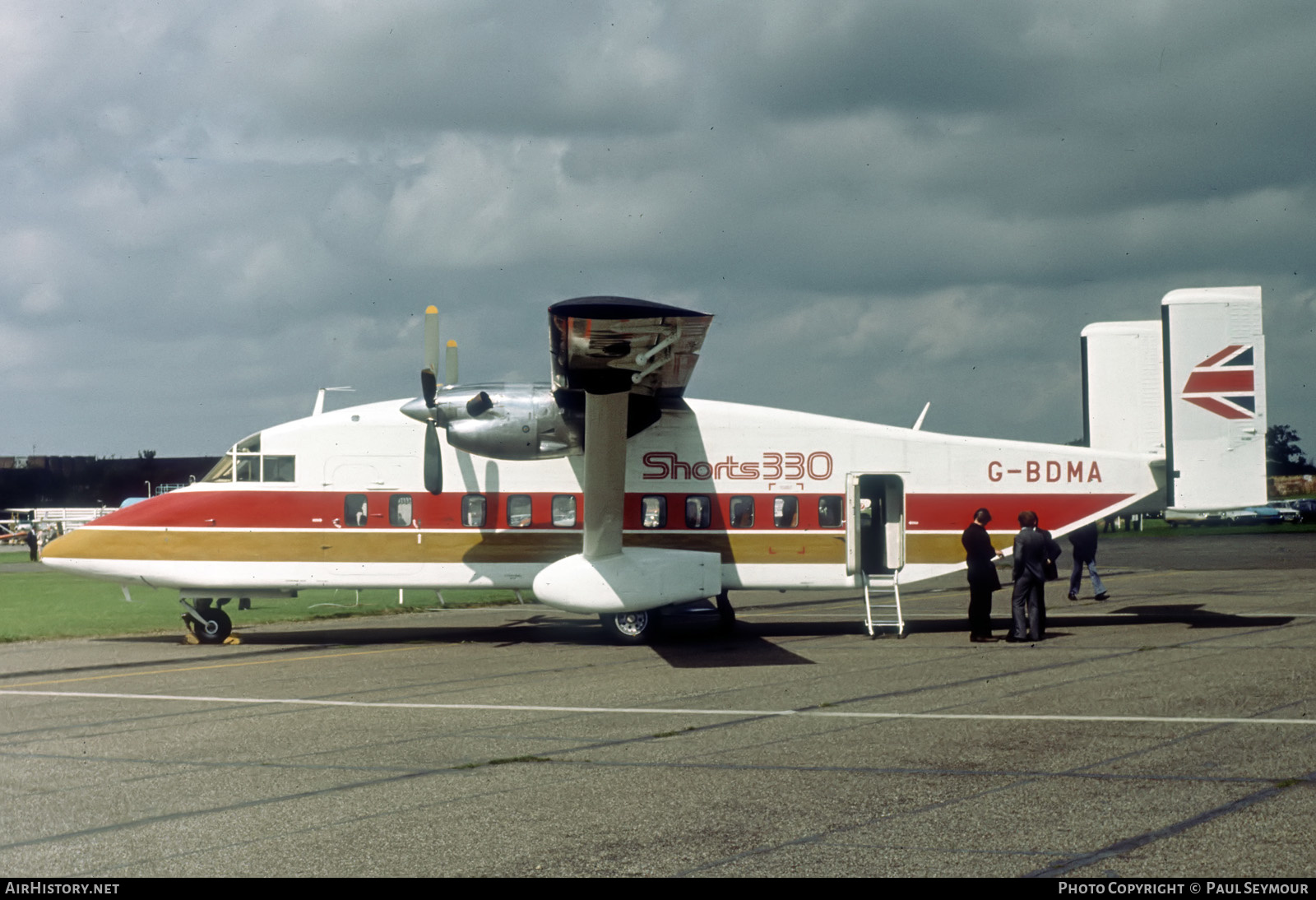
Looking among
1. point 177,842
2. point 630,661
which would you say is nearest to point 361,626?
point 630,661

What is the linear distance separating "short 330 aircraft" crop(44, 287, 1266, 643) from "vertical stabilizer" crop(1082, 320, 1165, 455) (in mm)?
1103

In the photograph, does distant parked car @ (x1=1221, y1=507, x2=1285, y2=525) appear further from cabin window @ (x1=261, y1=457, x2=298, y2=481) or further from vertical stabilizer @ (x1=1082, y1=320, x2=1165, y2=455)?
cabin window @ (x1=261, y1=457, x2=298, y2=481)

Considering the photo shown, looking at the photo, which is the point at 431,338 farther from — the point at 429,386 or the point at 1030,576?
the point at 1030,576

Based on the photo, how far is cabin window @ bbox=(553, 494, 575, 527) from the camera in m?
17.0

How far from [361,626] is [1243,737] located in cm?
1550

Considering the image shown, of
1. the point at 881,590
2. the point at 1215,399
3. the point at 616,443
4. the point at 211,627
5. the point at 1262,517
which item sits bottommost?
the point at 211,627

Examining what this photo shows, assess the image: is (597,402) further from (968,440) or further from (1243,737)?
(1243,737)

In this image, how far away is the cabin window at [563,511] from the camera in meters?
17.0

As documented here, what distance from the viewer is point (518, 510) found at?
17000 millimetres

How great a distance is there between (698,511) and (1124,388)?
800 cm

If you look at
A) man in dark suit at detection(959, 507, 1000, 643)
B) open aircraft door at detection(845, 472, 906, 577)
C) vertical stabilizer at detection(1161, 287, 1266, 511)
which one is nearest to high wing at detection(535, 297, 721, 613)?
open aircraft door at detection(845, 472, 906, 577)

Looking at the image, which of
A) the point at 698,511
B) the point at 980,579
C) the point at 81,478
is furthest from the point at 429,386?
the point at 81,478

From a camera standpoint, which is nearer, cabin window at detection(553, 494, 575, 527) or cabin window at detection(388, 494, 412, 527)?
cabin window at detection(553, 494, 575, 527)

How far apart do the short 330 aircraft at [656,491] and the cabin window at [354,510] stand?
0.03 meters
